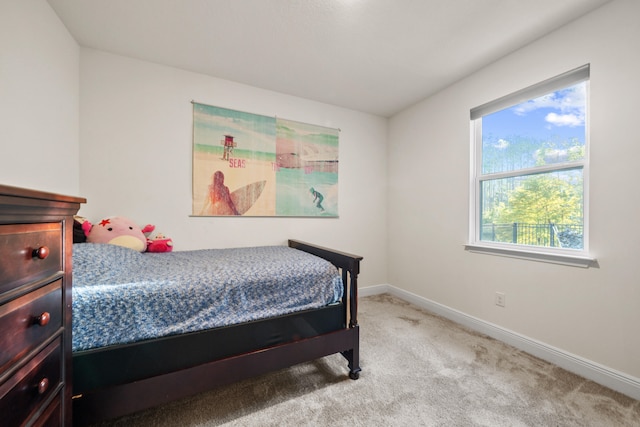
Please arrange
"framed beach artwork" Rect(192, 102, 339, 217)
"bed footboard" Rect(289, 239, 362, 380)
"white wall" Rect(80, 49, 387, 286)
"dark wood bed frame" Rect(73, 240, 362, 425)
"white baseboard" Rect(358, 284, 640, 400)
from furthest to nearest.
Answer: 1. "framed beach artwork" Rect(192, 102, 339, 217)
2. "white wall" Rect(80, 49, 387, 286)
3. "bed footboard" Rect(289, 239, 362, 380)
4. "white baseboard" Rect(358, 284, 640, 400)
5. "dark wood bed frame" Rect(73, 240, 362, 425)

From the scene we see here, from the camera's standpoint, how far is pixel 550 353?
176 cm

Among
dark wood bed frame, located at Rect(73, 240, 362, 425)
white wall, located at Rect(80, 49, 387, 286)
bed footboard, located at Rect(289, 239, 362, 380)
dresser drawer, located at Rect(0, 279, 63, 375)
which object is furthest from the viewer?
white wall, located at Rect(80, 49, 387, 286)

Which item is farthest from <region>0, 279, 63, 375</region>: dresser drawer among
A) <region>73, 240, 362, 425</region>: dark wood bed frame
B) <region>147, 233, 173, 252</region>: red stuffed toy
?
<region>147, 233, 173, 252</region>: red stuffed toy

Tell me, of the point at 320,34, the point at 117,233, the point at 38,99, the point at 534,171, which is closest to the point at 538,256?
the point at 534,171

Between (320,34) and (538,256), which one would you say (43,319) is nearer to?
(320,34)

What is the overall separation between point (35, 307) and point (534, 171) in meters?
2.86

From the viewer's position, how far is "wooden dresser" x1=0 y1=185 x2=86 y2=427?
63cm

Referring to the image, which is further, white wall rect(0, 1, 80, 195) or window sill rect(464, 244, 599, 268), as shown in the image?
window sill rect(464, 244, 599, 268)

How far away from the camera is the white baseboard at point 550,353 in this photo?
144cm

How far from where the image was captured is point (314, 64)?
2180 mm

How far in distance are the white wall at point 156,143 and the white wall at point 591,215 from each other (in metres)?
1.34

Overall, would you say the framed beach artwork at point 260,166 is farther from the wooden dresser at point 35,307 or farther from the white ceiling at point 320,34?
the wooden dresser at point 35,307

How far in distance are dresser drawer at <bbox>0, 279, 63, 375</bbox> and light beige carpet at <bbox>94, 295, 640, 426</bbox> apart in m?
0.80

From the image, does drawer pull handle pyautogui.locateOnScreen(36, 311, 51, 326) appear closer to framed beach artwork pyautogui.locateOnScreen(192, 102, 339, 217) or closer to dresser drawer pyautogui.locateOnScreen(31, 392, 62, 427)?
dresser drawer pyautogui.locateOnScreen(31, 392, 62, 427)
